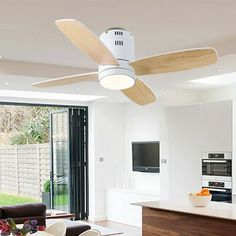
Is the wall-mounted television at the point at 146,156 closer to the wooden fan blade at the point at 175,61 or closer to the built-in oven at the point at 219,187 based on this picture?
the built-in oven at the point at 219,187

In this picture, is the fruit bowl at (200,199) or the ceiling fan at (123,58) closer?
the ceiling fan at (123,58)

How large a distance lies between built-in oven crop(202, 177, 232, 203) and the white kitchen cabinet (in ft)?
4.50

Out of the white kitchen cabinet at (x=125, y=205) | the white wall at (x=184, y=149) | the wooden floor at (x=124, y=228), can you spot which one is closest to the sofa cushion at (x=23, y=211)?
the wooden floor at (x=124, y=228)

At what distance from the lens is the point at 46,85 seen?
3.46 m

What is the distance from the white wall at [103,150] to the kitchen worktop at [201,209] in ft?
13.2

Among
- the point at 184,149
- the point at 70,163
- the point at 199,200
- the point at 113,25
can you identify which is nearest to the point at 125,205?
the point at 70,163

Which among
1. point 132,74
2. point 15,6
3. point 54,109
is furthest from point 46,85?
point 54,109

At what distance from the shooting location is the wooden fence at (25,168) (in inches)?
380

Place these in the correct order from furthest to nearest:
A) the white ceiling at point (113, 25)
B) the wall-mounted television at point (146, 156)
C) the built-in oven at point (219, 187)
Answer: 1. the wall-mounted television at point (146, 156)
2. the built-in oven at point (219, 187)
3. the white ceiling at point (113, 25)

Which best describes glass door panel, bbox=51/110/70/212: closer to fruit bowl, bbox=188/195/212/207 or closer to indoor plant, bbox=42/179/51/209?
indoor plant, bbox=42/179/51/209

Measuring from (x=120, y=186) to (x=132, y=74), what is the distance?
641cm

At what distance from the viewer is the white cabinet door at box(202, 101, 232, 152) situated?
20.8 ft

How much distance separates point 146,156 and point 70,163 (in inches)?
64.0

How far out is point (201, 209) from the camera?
14.5ft
